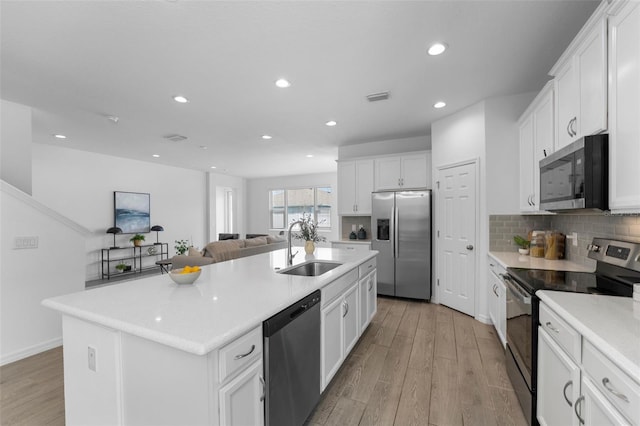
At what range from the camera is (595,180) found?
1514 mm

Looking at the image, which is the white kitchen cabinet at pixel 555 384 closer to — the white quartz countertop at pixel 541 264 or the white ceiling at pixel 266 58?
the white quartz countertop at pixel 541 264

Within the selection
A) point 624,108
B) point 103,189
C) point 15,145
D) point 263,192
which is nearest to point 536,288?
point 624,108

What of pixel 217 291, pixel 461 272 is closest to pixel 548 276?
pixel 461 272

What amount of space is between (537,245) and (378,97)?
2.32 metres

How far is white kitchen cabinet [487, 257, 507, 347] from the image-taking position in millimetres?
2543

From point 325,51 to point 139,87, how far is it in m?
2.03

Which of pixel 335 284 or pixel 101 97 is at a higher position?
pixel 101 97

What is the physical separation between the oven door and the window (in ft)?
21.6

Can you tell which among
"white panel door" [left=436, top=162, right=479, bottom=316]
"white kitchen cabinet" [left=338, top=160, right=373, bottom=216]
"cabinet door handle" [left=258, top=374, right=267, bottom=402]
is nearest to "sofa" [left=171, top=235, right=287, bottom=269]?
"white kitchen cabinet" [left=338, top=160, right=373, bottom=216]

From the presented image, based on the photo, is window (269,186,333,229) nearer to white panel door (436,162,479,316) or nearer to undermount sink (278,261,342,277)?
white panel door (436,162,479,316)

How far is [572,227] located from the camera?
2607mm

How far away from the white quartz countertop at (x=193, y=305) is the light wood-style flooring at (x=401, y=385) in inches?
35.6

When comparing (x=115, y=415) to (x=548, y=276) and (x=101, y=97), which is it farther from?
(x=101, y=97)

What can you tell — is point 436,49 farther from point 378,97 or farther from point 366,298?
point 366,298
